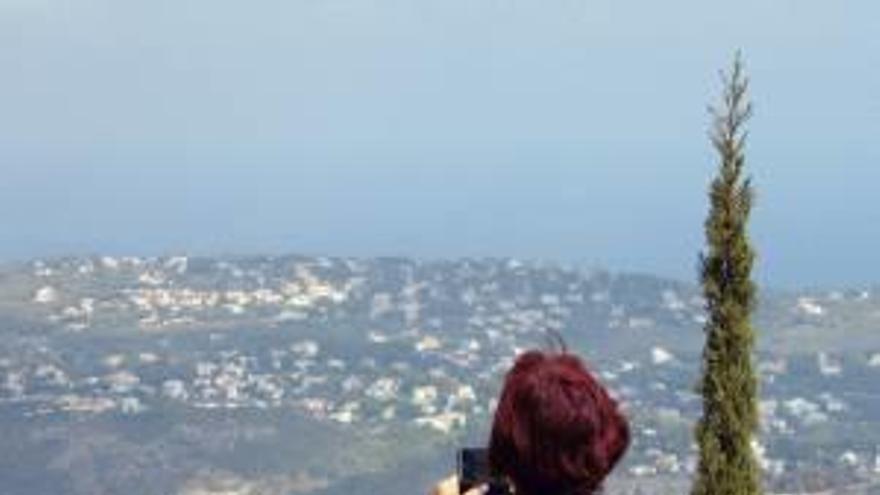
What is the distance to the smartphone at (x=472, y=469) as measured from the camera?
17.5 ft

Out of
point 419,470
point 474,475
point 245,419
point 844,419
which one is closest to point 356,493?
point 419,470

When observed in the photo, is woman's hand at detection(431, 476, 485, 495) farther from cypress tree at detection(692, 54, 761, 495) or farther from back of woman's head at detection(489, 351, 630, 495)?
cypress tree at detection(692, 54, 761, 495)

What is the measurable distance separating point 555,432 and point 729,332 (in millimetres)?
14098

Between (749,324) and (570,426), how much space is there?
14.2 m

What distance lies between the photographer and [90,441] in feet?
571

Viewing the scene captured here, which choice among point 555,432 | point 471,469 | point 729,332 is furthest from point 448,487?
point 729,332

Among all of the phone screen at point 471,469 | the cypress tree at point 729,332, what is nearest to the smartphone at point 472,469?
the phone screen at point 471,469

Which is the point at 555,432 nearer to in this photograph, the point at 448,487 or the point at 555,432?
the point at 555,432

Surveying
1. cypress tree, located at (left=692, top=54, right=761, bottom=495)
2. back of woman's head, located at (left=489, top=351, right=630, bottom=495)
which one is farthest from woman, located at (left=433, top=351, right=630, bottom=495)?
cypress tree, located at (left=692, top=54, right=761, bottom=495)

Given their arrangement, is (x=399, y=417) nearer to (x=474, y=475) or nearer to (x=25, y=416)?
(x=25, y=416)

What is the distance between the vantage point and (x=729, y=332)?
19.1 metres

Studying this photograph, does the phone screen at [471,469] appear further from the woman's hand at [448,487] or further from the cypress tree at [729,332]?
the cypress tree at [729,332]

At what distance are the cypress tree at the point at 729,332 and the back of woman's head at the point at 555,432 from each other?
535 inches

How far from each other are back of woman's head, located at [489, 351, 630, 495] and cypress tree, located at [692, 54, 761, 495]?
13.6 m
